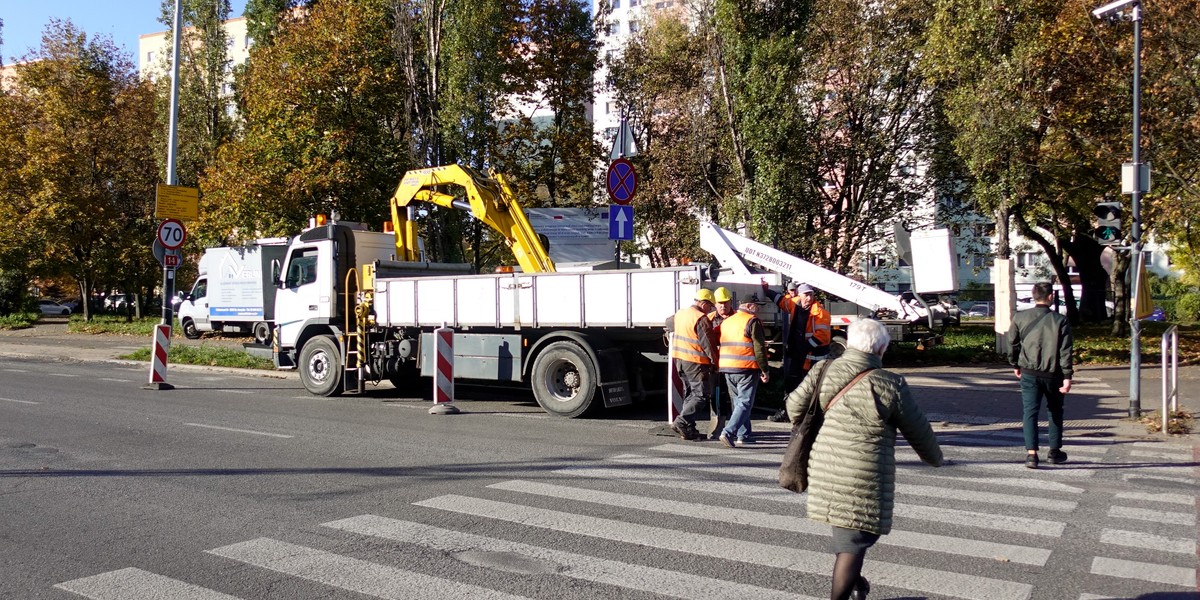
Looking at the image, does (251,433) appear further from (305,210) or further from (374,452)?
(305,210)

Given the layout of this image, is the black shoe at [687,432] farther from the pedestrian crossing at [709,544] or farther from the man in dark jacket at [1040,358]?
the man in dark jacket at [1040,358]

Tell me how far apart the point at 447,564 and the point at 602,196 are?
2738 centimetres

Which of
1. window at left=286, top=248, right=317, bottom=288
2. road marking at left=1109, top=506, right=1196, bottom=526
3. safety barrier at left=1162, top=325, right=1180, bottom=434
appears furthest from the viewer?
window at left=286, top=248, right=317, bottom=288

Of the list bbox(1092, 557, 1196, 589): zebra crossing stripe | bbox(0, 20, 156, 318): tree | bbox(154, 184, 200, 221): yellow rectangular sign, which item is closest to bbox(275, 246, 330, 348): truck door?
bbox(154, 184, 200, 221): yellow rectangular sign

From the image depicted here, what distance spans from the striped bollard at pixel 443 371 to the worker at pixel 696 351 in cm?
427

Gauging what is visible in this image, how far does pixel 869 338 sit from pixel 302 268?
43.5ft

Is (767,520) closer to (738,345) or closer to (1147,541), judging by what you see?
(1147,541)

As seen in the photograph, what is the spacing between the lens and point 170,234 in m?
18.3

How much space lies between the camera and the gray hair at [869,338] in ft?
14.3

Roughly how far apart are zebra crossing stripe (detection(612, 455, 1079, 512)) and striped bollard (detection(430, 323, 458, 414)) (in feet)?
16.5

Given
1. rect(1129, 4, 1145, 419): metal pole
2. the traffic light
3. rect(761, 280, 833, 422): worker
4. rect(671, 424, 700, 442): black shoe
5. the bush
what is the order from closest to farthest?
rect(671, 424, 700, 442): black shoe → rect(1129, 4, 1145, 419): metal pole → rect(761, 280, 833, 422): worker → the traffic light → the bush

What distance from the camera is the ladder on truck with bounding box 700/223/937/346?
48.7ft

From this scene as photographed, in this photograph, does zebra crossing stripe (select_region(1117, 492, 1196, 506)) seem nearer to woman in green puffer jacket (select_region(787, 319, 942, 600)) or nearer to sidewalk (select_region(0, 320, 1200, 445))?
sidewalk (select_region(0, 320, 1200, 445))

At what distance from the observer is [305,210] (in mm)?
28719
